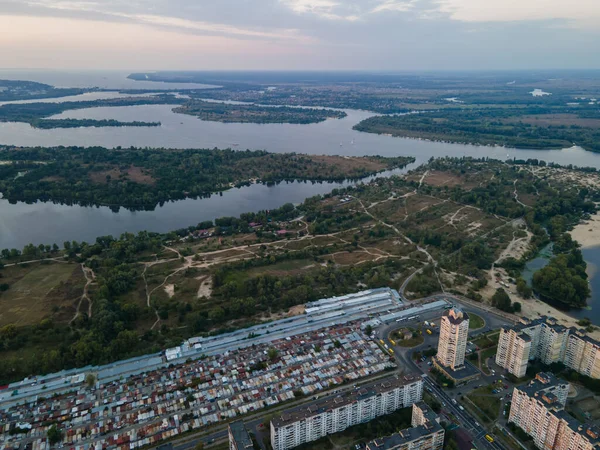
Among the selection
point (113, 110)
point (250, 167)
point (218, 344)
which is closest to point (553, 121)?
point (250, 167)

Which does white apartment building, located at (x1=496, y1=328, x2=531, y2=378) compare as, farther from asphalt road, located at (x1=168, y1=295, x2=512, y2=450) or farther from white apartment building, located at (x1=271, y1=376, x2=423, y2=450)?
white apartment building, located at (x1=271, y1=376, x2=423, y2=450)

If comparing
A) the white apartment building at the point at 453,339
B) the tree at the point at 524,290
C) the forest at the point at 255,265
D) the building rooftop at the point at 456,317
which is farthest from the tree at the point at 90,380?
the tree at the point at 524,290

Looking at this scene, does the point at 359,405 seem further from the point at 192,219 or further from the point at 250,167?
the point at 250,167

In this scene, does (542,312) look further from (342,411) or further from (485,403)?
(342,411)

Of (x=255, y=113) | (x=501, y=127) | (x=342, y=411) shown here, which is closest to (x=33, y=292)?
(x=342, y=411)

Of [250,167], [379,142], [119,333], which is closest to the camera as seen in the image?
[119,333]

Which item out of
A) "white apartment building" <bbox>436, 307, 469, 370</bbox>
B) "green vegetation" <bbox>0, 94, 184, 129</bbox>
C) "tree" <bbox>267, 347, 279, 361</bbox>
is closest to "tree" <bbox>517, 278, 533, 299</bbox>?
"white apartment building" <bbox>436, 307, 469, 370</bbox>
